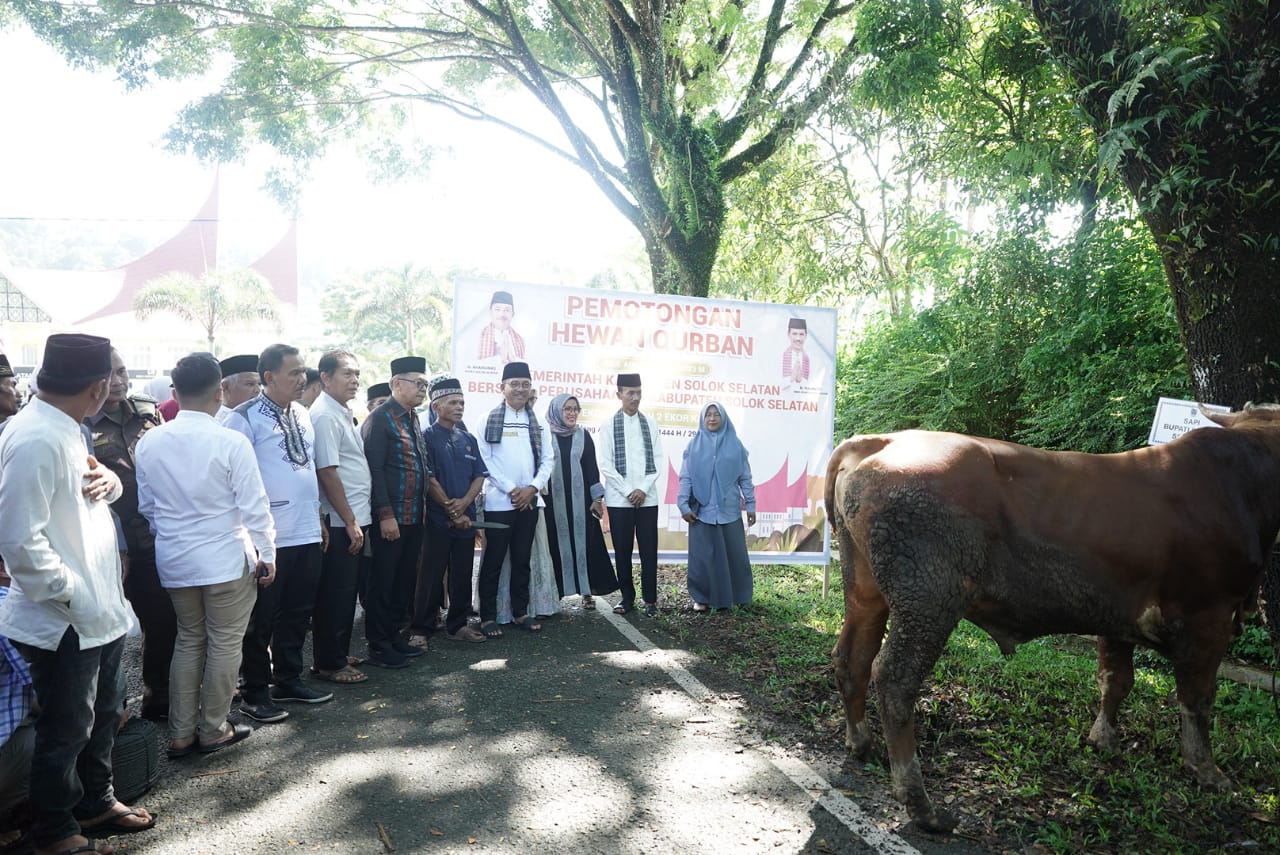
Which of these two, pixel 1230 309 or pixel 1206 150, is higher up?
pixel 1206 150

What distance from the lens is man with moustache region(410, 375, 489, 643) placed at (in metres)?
6.60

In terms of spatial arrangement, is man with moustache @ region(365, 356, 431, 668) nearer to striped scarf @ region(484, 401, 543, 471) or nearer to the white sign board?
striped scarf @ region(484, 401, 543, 471)

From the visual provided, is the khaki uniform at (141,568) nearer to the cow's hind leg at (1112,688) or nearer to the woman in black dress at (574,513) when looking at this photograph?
the woman in black dress at (574,513)

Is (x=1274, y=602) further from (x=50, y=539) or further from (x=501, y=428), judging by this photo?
(x=50, y=539)

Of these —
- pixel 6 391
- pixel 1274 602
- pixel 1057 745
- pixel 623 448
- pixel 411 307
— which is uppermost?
pixel 411 307

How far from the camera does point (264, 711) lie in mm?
4879

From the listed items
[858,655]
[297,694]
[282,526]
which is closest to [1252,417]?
[858,655]

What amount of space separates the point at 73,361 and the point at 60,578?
0.83m

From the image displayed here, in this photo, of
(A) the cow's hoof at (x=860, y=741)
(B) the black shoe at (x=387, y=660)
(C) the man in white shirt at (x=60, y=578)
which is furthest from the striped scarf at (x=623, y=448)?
(C) the man in white shirt at (x=60, y=578)

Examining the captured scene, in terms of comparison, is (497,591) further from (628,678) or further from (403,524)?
(628,678)

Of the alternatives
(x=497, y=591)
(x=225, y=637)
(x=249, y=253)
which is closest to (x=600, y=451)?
(x=497, y=591)

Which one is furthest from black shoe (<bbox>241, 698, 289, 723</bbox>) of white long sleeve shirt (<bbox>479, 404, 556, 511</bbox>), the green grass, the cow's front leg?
the cow's front leg

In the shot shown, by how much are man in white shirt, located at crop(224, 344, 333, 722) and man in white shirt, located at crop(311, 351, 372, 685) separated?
25 centimetres

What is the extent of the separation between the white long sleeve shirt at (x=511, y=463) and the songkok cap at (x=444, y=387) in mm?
598
